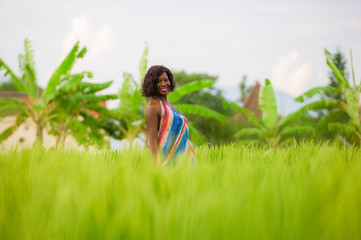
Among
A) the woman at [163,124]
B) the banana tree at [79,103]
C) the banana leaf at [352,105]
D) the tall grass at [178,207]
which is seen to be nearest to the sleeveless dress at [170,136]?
the woman at [163,124]

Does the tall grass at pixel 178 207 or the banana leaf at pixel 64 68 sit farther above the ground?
the banana leaf at pixel 64 68

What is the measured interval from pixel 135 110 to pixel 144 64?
1.78 m

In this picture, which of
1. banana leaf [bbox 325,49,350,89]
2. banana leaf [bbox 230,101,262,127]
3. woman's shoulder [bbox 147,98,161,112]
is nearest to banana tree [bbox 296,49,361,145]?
banana leaf [bbox 325,49,350,89]

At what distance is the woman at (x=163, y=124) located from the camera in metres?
2.61

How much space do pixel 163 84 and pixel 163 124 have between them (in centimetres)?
32

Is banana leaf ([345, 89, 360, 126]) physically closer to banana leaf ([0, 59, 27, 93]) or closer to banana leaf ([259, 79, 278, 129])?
banana leaf ([259, 79, 278, 129])

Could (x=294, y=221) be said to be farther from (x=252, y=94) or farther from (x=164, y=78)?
(x=252, y=94)

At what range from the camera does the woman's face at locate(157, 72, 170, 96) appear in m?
2.76

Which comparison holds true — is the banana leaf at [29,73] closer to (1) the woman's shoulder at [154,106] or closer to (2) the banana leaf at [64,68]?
(2) the banana leaf at [64,68]

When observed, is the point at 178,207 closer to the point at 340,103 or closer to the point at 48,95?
the point at 48,95

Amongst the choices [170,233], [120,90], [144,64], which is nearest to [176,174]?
[170,233]

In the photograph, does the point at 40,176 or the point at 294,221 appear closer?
the point at 294,221

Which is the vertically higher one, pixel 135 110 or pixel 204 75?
pixel 204 75

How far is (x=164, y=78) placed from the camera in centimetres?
279
